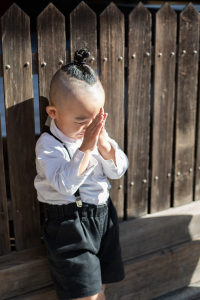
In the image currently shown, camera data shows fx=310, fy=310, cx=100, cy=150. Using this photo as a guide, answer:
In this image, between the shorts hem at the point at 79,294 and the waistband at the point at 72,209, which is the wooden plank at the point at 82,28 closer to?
the waistband at the point at 72,209

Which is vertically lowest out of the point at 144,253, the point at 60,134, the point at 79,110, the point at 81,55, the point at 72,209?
the point at 144,253

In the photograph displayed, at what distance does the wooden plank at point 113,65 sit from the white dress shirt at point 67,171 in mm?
403

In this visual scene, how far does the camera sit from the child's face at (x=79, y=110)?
63.6 inches

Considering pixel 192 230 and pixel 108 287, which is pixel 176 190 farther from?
pixel 108 287

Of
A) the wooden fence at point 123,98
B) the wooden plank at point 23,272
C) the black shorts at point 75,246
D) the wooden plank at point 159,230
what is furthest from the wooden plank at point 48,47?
the wooden plank at point 159,230

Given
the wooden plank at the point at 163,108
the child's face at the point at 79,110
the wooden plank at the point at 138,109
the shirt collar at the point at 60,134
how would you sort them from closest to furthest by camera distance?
the child's face at the point at 79,110, the shirt collar at the point at 60,134, the wooden plank at the point at 138,109, the wooden plank at the point at 163,108

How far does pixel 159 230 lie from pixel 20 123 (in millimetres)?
1444

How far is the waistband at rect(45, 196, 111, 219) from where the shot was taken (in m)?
1.77

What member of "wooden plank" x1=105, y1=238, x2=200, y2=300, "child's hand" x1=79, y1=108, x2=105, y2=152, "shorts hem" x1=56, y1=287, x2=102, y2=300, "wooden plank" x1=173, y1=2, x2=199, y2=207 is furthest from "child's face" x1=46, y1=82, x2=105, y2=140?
"wooden plank" x1=105, y1=238, x2=200, y2=300

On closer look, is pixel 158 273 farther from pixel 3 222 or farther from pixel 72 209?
pixel 3 222

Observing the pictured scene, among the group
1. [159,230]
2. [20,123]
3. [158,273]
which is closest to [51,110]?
[20,123]

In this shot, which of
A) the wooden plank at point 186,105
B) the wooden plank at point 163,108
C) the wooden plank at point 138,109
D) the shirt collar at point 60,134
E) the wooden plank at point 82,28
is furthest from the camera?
the wooden plank at point 186,105

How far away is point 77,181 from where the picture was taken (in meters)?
1.55

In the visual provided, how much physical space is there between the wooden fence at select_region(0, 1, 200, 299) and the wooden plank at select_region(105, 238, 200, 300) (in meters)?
0.35
